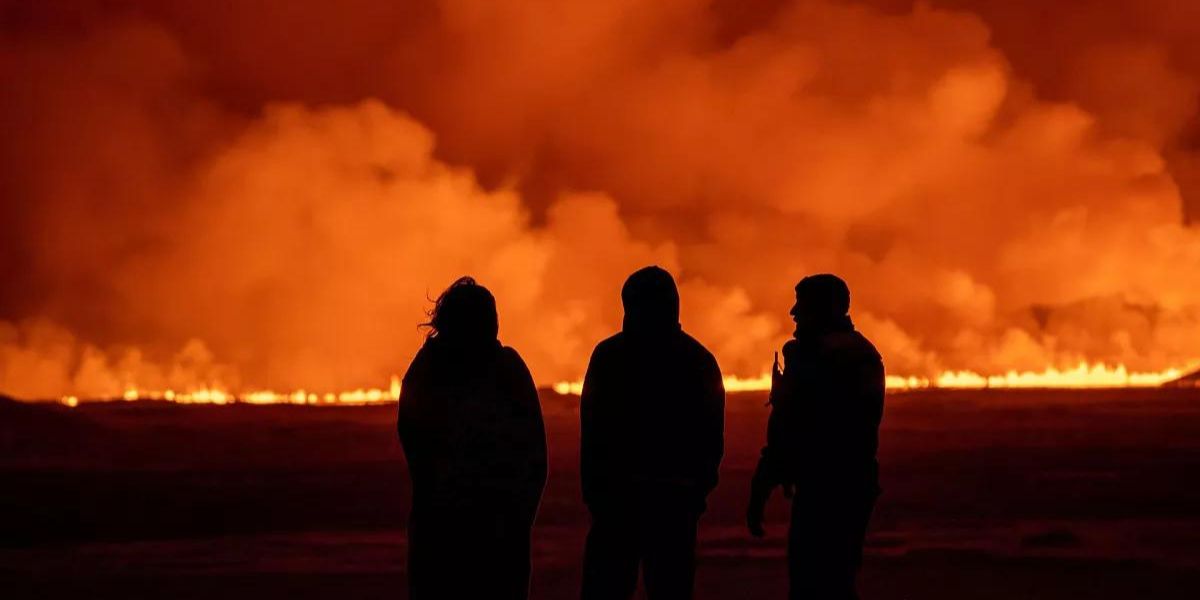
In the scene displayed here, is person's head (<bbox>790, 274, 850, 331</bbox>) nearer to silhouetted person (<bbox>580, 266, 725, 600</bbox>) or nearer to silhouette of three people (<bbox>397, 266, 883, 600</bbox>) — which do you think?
silhouette of three people (<bbox>397, 266, 883, 600</bbox>)

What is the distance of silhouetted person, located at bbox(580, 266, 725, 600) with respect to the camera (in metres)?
5.94

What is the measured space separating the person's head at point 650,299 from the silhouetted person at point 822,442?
726 mm

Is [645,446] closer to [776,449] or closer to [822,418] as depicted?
[776,449]

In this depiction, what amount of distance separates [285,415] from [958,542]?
1220 inches

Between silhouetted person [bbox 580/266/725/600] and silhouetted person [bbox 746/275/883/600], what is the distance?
1.77 feet

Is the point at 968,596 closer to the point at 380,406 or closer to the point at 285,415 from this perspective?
the point at 285,415

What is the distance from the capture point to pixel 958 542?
13.7 meters

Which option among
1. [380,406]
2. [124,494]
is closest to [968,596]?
[124,494]

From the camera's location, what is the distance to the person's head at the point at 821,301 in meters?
6.43

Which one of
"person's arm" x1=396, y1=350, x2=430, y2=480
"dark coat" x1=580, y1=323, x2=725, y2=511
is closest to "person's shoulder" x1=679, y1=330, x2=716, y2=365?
"dark coat" x1=580, y1=323, x2=725, y2=511

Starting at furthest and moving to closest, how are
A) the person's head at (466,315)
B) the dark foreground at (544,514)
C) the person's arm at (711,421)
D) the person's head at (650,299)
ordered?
the dark foreground at (544,514)
the person's arm at (711,421)
the person's head at (650,299)
the person's head at (466,315)

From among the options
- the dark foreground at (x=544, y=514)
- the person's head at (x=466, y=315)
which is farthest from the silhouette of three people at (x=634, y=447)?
the dark foreground at (x=544, y=514)

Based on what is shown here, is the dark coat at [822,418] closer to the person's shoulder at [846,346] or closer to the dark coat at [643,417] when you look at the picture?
the person's shoulder at [846,346]

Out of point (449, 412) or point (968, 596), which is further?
point (968, 596)
